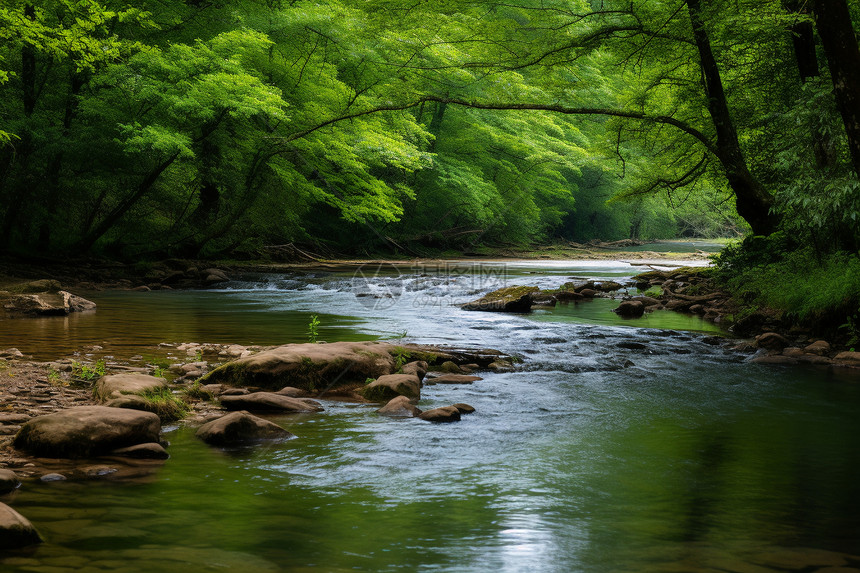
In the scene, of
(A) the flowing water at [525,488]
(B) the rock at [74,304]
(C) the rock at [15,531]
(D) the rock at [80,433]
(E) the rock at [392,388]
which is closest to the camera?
(C) the rock at [15,531]

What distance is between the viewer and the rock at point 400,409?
5.30 meters

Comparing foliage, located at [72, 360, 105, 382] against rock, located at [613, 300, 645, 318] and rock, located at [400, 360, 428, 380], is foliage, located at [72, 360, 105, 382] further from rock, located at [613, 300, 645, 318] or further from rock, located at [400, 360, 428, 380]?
rock, located at [613, 300, 645, 318]

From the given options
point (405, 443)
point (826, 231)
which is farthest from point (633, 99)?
point (405, 443)

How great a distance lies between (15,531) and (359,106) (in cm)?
1730

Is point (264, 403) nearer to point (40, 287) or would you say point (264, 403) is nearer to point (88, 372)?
point (88, 372)

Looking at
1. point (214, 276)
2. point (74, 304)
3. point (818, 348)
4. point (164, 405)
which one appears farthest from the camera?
point (214, 276)

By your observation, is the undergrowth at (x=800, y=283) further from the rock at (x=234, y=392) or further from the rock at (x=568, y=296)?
the rock at (x=234, y=392)

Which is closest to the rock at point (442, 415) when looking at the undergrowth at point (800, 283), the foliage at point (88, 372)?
the foliage at point (88, 372)

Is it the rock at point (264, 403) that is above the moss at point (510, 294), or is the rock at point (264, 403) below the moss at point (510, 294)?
below

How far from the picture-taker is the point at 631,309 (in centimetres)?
1247

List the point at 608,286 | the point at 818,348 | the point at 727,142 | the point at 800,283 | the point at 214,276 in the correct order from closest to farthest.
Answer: the point at 818,348 < the point at 800,283 < the point at 727,142 < the point at 608,286 < the point at 214,276

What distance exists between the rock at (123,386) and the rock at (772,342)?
285 inches

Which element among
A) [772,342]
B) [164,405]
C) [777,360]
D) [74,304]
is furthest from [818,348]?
[74,304]

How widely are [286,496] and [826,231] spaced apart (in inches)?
378
